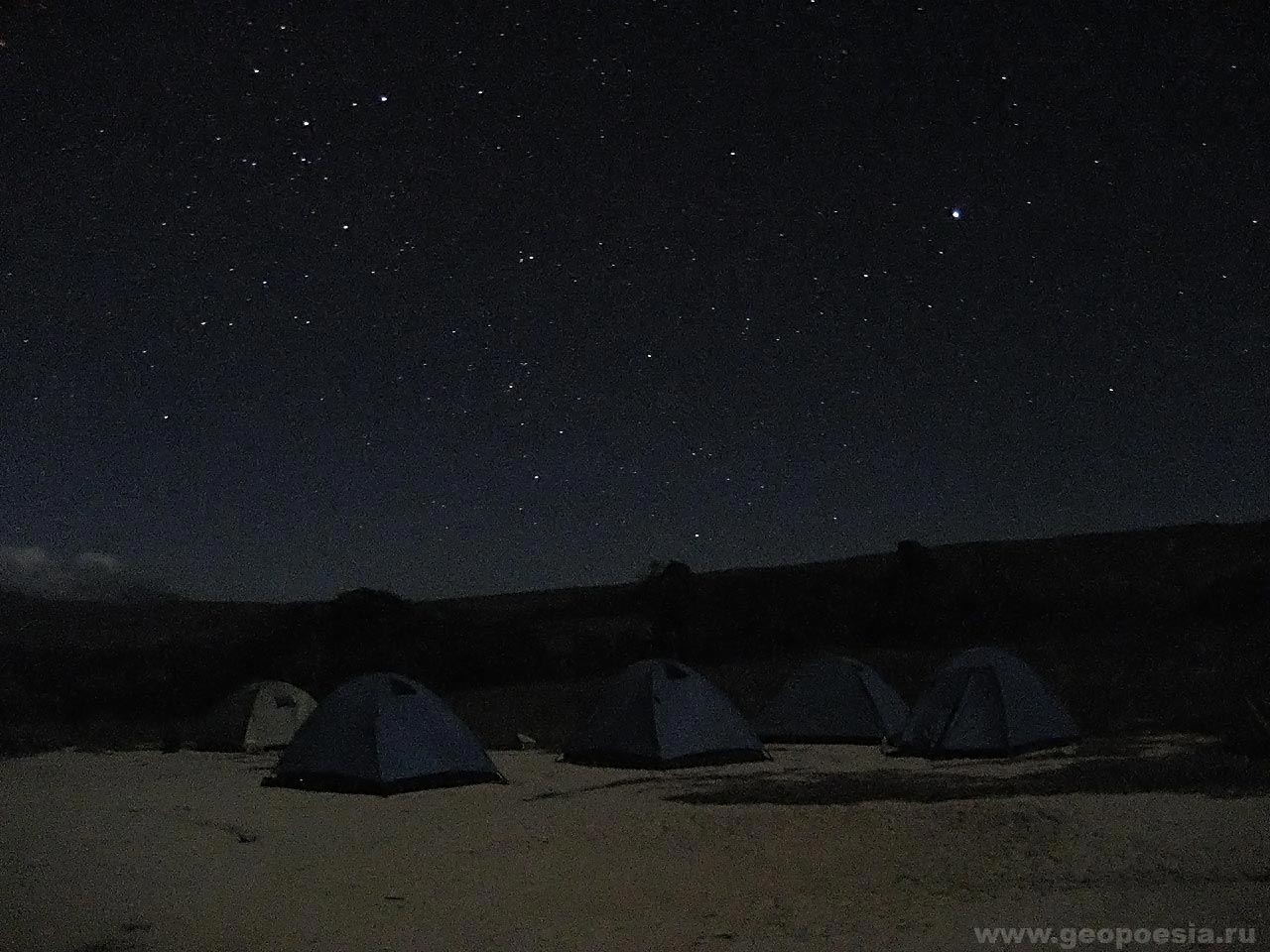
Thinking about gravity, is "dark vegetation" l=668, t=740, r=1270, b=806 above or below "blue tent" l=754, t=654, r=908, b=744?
below

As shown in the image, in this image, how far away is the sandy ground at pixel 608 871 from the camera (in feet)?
25.0

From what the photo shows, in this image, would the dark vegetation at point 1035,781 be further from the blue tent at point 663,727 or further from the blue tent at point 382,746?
the blue tent at point 382,746

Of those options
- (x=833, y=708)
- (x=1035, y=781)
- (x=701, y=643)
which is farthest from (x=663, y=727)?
(x=701, y=643)

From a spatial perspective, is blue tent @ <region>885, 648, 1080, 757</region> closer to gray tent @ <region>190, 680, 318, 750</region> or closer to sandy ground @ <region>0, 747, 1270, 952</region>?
sandy ground @ <region>0, 747, 1270, 952</region>

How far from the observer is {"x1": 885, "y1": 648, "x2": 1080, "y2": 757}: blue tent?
683 inches

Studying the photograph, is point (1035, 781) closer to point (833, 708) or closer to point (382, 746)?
point (833, 708)

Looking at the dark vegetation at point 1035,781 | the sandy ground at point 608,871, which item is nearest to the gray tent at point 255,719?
the sandy ground at point 608,871

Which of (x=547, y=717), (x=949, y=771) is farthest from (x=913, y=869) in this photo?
(x=547, y=717)

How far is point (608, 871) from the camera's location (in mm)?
9727

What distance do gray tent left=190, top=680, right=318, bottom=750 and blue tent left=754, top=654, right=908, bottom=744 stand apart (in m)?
9.45

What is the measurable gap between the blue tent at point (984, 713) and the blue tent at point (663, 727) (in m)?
2.53

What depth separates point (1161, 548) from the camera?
5122 cm

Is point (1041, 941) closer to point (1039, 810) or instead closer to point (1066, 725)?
point (1039, 810)

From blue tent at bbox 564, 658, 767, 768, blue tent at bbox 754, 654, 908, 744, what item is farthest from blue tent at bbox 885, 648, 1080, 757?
blue tent at bbox 564, 658, 767, 768
